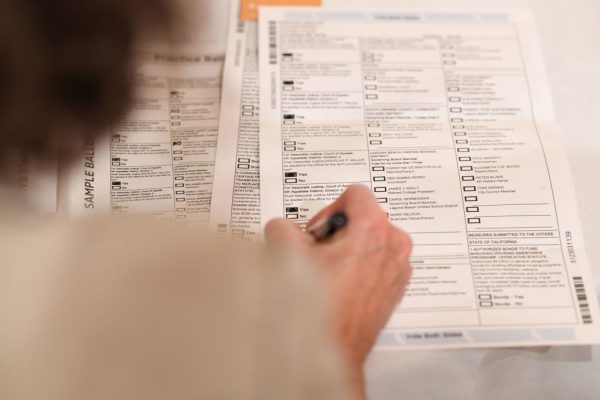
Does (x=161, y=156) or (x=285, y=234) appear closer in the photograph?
(x=285, y=234)

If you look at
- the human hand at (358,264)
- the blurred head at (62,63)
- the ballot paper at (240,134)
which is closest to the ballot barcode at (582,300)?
the human hand at (358,264)

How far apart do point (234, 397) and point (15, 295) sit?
0.12 m

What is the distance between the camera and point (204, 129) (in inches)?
22.0

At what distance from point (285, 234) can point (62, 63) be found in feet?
0.70

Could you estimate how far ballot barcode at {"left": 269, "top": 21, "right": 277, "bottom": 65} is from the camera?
0.59 metres

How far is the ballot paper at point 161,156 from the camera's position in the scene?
53cm

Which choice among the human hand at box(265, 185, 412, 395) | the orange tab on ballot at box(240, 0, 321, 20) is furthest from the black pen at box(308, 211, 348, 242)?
the orange tab on ballot at box(240, 0, 321, 20)

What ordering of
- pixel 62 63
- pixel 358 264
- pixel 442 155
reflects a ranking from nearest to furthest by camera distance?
pixel 62 63 → pixel 358 264 → pixel 442 155

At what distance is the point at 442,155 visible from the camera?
54 cm

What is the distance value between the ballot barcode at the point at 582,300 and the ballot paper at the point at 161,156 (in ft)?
1.02

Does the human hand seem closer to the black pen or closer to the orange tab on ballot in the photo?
the black pen

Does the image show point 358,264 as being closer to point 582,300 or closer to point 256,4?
point 582,300

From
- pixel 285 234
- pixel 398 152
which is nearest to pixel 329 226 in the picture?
pixel 285 234

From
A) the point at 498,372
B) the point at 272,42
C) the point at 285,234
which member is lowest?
the point at 498,372
